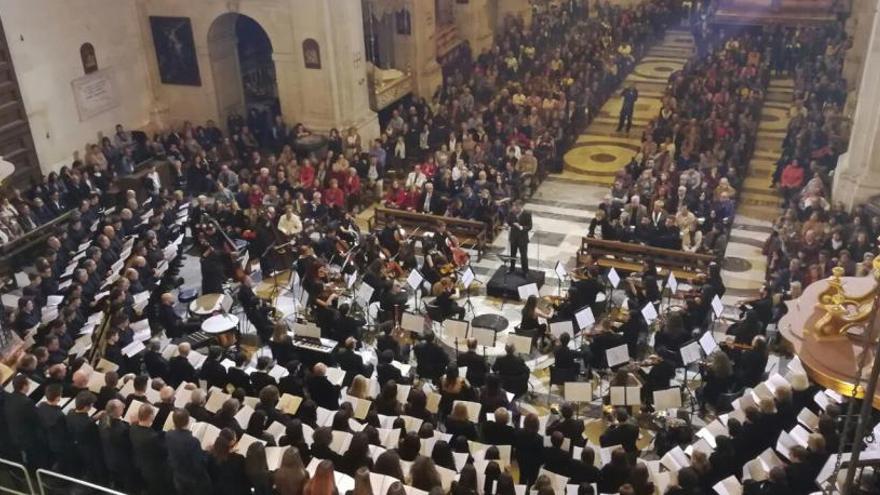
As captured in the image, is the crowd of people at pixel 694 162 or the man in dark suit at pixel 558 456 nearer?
the man in dark suit at pixel 558 456

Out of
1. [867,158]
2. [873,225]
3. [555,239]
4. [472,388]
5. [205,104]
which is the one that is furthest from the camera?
[205,104]

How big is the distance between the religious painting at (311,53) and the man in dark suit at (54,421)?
40.6 ft

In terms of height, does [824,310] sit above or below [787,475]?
above

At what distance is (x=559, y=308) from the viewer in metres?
12.8

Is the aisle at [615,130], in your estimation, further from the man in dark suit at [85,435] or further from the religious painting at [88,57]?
the man in dark suit at [85,435]

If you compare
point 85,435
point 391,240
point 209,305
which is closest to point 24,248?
point 209,305

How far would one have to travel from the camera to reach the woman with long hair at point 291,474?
774 centimetres

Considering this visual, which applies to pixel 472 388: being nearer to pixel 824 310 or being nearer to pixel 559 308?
pixel 559 308

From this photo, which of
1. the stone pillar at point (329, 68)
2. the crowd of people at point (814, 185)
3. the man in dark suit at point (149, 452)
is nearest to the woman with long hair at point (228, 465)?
the man in dark suit at point (149, 452)

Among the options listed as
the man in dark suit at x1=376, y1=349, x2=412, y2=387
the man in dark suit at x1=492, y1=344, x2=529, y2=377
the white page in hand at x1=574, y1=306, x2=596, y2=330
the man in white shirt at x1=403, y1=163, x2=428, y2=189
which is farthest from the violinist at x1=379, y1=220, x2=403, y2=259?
the man in dark suit at x1=492, y1=344, x2=529, y2=377

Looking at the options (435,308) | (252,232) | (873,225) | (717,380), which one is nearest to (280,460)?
(435,308)

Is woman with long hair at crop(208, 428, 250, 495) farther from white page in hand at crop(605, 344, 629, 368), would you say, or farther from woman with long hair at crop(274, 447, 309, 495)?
white page in hand at crop(605, 344, 629, 368)

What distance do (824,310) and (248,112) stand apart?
63.6 ft

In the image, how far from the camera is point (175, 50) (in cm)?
2134
